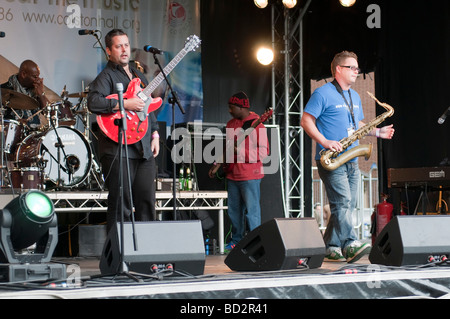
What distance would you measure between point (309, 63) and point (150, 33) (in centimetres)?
236

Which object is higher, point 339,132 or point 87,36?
point 87,36

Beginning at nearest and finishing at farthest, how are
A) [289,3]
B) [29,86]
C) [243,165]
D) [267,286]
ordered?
[267,286]
[243,165]
[29,86]
[289,3]

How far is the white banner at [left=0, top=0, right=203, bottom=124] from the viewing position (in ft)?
29.6

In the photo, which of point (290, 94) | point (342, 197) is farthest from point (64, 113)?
point (342, 197)

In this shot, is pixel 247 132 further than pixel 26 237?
Yes

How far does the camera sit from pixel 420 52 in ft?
27.9

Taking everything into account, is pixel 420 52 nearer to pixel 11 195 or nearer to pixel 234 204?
pixel 234 204

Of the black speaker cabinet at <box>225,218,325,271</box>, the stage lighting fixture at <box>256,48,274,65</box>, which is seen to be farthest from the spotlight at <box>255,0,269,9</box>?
the black speaker cabinet at <box>225,218,325,271</box>

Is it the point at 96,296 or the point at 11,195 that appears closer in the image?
the point at 96,296

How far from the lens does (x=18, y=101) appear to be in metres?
8.06

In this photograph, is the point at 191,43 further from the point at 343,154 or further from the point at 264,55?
the point at 264,55

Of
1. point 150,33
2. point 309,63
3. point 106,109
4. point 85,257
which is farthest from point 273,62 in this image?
point 106,109

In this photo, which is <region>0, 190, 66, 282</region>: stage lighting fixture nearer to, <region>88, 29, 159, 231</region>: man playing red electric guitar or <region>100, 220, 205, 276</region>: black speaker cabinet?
<region>100, 220, 205, 276</region>: black speaker cabinet

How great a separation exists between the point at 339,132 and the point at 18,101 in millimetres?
4136
